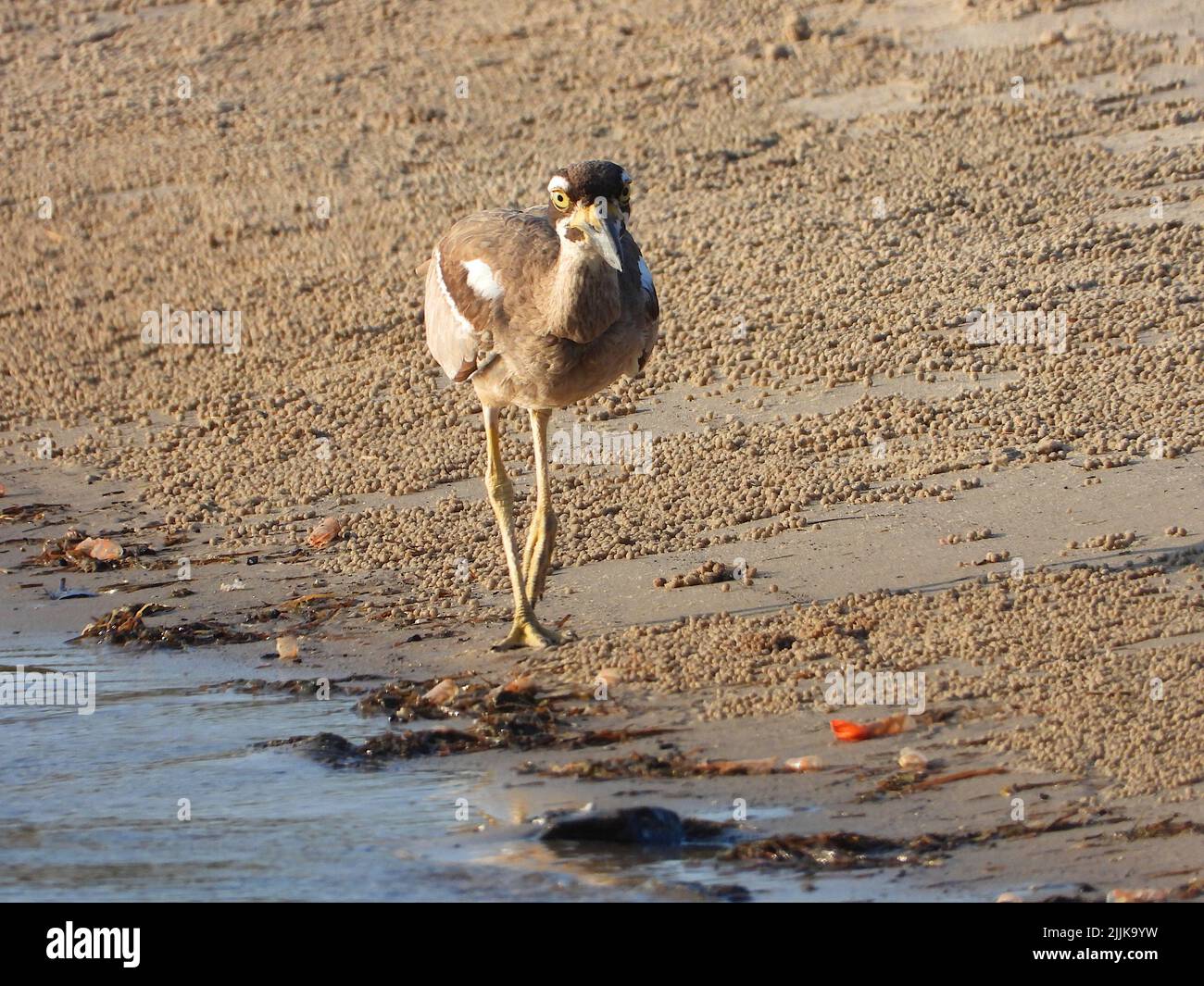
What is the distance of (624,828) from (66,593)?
438 cm

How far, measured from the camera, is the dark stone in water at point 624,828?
242 inches

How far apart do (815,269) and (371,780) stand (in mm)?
5677

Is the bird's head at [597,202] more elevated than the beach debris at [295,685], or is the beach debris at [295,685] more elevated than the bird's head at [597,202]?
the bird's head at [597,202]

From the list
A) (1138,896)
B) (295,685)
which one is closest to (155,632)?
(295,685)

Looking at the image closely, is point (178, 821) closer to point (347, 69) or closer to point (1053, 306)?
point (1053, 306)

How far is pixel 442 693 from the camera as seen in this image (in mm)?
7707

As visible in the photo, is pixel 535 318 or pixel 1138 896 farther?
pixel 535 318

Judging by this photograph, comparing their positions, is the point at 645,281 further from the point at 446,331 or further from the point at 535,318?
the point at 446,331

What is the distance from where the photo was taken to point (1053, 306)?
10.6 m

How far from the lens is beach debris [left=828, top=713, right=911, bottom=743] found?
22.6 ft

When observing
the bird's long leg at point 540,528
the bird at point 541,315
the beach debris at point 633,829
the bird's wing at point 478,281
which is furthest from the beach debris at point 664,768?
the bird's wing at point 478,281

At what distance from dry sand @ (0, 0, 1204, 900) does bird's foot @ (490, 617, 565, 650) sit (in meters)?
0.14

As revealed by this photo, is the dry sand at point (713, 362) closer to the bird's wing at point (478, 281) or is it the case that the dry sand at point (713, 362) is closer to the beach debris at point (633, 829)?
the beach debris at point (633, 829)

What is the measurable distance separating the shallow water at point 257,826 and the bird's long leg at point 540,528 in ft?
3.68
